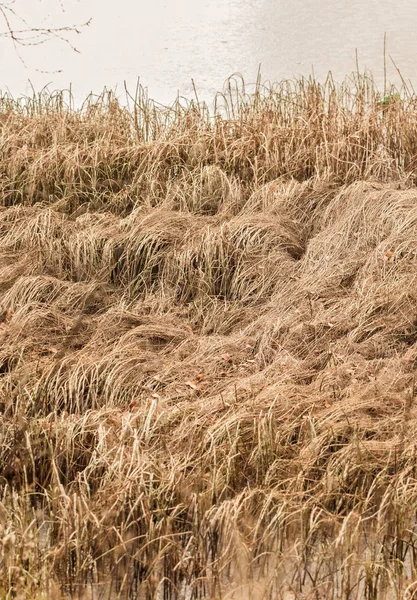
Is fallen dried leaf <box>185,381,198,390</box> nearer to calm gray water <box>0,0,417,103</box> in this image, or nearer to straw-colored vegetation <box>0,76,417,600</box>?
straw-colored vegetation <box>0,76,417,600</box>

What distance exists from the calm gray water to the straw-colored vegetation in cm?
234

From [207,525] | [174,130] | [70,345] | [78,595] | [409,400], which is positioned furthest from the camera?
[174,130]

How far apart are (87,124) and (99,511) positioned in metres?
4.21

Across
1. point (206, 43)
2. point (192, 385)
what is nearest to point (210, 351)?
point (192, 385)

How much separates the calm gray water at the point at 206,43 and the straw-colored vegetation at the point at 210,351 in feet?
7.67

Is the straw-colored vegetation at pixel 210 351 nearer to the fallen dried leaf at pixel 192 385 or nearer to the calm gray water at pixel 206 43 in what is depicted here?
the fallen dried leaf at pixel 192 385

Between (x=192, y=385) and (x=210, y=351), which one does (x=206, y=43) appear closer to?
(x=210, y=351)

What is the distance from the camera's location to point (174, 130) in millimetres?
6480

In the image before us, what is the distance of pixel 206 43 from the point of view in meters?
10.0

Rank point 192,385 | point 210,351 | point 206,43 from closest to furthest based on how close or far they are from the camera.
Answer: point 192,385 → point 210,351 → point 206,43

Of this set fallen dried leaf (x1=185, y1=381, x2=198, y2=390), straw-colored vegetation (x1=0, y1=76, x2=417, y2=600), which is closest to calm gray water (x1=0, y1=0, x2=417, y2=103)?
straw-colored vegetation (x1=0, y1=76, x2=417, y2=600)


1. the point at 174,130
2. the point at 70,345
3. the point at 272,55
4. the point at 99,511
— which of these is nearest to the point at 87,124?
the point at 174,130

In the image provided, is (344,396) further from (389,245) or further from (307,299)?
(389,245)

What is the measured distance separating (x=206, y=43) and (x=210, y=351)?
6551 millimetres
